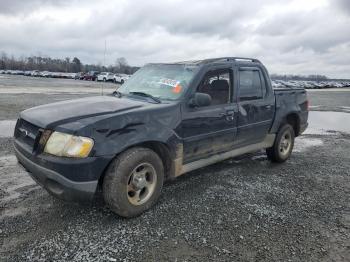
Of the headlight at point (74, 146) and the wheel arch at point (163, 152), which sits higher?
the headlight at point (74, 146)

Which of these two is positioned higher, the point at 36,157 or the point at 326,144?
the point at 36,157

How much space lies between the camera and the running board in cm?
434

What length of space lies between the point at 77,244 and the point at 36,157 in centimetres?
100

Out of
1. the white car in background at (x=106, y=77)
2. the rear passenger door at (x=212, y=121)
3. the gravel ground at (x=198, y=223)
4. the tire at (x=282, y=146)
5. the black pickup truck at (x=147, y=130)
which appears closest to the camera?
the gravel ground at (x=198, y=223)

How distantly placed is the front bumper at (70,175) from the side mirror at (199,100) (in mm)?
1416

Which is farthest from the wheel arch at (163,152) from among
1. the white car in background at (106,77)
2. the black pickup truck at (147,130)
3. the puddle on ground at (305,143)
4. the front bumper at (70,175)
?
the white car in background at (106,77)

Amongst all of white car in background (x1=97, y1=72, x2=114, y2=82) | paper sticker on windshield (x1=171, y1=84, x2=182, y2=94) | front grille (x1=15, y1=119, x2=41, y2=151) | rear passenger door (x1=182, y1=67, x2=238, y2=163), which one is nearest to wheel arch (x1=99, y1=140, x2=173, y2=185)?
rear passenger door (x1=182, y1=67, x2=238, y2=163)

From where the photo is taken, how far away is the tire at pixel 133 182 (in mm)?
3424

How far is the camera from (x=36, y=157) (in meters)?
3.40

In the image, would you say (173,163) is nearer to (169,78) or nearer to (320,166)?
(169,78)

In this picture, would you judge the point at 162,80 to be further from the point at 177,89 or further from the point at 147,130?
the point at 147,130

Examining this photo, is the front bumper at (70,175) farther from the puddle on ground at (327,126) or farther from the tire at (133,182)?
the puddle on ground at (327,126)

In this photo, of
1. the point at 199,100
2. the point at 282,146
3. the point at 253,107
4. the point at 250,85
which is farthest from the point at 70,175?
the point at 282,146

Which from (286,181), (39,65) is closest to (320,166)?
(286,181)
